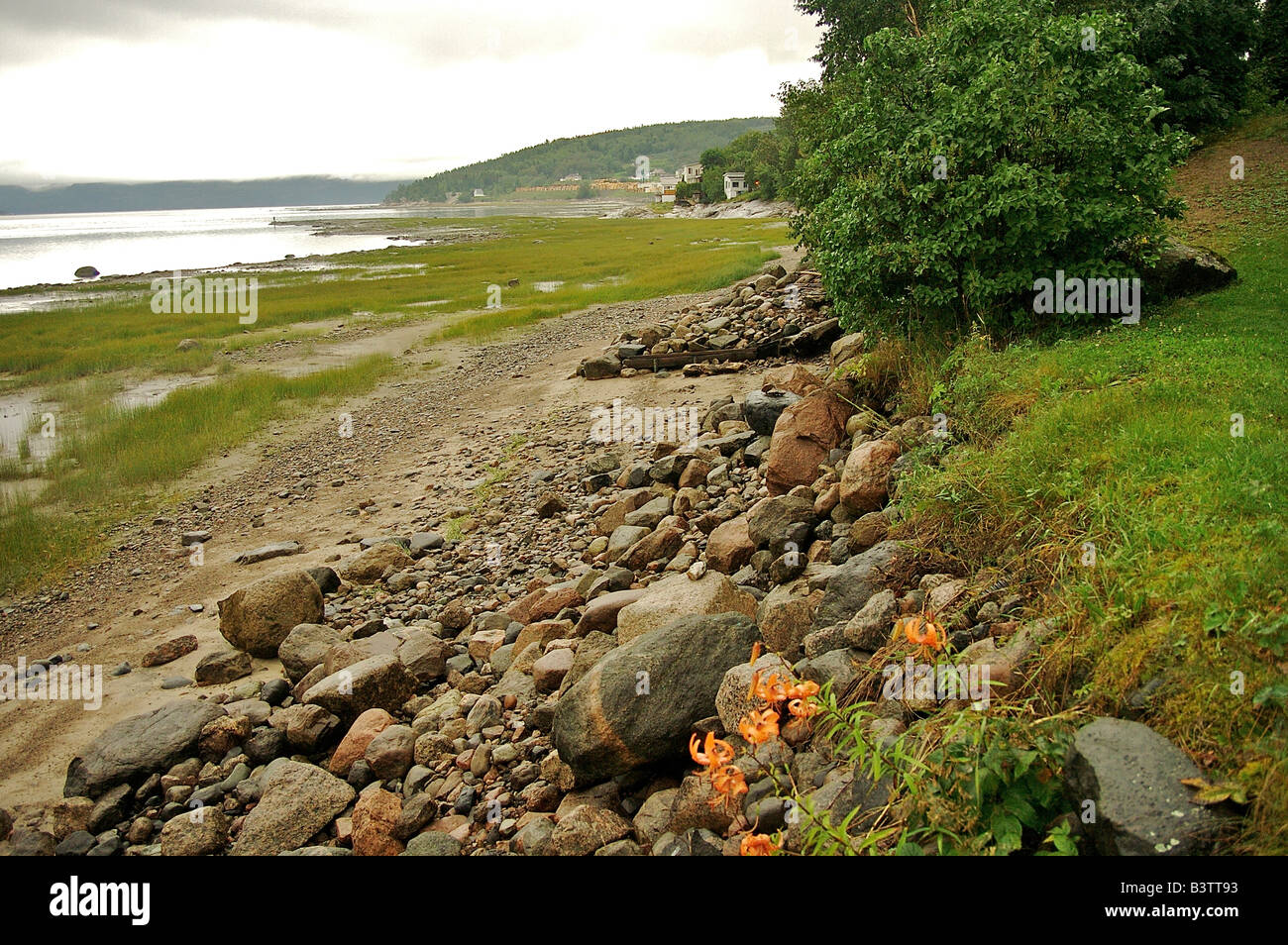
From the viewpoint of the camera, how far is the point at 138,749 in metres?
6.77

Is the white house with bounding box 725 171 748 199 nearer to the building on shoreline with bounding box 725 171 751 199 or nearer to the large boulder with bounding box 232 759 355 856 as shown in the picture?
the building on shoreline with bounding box 725 171 751 199

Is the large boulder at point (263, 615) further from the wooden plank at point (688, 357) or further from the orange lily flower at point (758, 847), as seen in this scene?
the wooden plank at point (688, 357)

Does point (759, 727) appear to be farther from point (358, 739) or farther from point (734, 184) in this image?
point (734, 184)

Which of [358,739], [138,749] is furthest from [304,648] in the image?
[358,739]

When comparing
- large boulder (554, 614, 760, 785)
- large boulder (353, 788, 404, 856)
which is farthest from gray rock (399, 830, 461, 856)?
large boulder (554, 614, 760, 785)

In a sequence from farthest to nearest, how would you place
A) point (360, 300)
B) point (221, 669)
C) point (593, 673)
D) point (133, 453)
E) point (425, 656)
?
point (360, 300)
point (133, 453)
point (221, 669)
point (425, 656)
point (593, 673)

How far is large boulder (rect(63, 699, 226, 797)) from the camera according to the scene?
6.56 meters

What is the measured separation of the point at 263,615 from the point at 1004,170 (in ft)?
30.0

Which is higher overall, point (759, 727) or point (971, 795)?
point (759, 727)

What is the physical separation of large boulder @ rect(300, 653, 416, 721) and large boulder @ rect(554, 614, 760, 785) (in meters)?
2.50

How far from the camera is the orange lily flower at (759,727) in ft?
10.3

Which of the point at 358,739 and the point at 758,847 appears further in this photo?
the point at 358,739

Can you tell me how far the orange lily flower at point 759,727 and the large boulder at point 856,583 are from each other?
6.78 ft

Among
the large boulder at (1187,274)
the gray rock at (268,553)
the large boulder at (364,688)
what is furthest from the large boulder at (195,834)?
the large boulder at (1187,274)
